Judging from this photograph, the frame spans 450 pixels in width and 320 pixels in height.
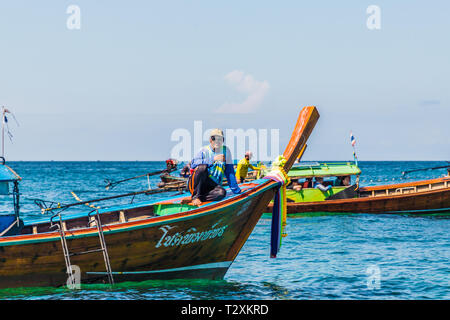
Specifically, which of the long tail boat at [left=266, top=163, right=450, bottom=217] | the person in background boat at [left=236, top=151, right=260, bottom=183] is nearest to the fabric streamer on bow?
the person in background boat at [left=236, top=151, right=260, bottom=183]

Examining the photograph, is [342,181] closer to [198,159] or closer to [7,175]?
[198,159]

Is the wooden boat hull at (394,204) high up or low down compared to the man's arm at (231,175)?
down

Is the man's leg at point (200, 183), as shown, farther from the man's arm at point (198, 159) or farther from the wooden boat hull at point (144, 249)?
the wooden boat hull at point (144, 249)

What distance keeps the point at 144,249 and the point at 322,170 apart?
16186 millimetres

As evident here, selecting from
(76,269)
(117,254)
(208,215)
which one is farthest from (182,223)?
(76,269)

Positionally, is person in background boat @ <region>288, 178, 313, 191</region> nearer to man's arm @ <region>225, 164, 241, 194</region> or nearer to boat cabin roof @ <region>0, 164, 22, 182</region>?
man's arm @ <region>225, 164, 241, 194</region>

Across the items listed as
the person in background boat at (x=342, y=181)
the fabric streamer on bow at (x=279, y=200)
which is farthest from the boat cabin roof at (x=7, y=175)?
the person in background boat at (x=342, y=181)

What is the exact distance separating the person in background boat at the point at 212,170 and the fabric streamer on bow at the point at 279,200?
893 mm

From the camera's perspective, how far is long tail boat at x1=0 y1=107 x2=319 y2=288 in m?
9.83

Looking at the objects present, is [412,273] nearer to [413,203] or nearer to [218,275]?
[218,275]

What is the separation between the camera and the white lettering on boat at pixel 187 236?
10125 mm

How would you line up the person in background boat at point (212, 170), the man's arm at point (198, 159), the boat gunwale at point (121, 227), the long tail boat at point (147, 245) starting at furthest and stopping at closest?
the man's arm at point (198, 159) → the person in background boat at point (212, 170) → the long tail boat at point (147, 245) → the boat gunwale at point (121, 227)

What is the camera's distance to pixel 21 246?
31.9ft

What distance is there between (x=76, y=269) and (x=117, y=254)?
785 mm
